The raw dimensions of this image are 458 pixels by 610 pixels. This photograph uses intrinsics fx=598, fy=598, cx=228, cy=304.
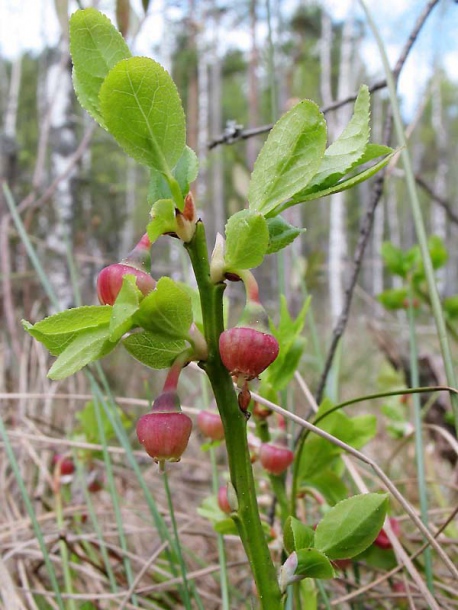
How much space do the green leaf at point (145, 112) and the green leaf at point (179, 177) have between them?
0.02 meters

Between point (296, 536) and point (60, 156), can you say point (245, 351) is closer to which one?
point (296, 536)

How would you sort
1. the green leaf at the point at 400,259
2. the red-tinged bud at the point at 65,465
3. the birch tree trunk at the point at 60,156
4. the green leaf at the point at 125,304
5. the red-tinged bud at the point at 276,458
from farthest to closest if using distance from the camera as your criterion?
the birch tree trunk at the point at 60,156 < the green leaf at the point at 400,259 < the red-tinged bud at the point at 65,465 < the red-tinged bud at the point at 276,458 < the green leaf at the point at 125,304

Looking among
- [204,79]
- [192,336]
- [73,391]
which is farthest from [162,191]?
[204,79]

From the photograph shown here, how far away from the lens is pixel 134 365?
3441 mm

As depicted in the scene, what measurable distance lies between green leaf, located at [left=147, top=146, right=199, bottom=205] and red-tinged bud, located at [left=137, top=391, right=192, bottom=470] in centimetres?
17

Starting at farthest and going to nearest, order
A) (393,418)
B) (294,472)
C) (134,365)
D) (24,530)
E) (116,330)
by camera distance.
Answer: (134,365) → (393,418) → (24,530) → (294,472) → (116,330)

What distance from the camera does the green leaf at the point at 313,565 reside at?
1.45 feet

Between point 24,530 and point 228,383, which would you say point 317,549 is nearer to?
point 228,383

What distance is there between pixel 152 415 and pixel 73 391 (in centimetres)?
133

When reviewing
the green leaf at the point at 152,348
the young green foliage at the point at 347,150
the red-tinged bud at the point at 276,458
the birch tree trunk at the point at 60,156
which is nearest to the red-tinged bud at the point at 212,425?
the red-tinged bud at the point at 276,458

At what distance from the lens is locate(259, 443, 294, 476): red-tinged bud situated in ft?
1.90

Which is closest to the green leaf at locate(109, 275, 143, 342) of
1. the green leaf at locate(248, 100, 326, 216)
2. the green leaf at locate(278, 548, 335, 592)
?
the green leaf at locate(248, 100, 326, 216)

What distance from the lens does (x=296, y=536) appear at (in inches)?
18.2

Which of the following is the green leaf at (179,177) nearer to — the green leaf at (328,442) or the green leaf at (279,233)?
the green leaf at (279,233)
